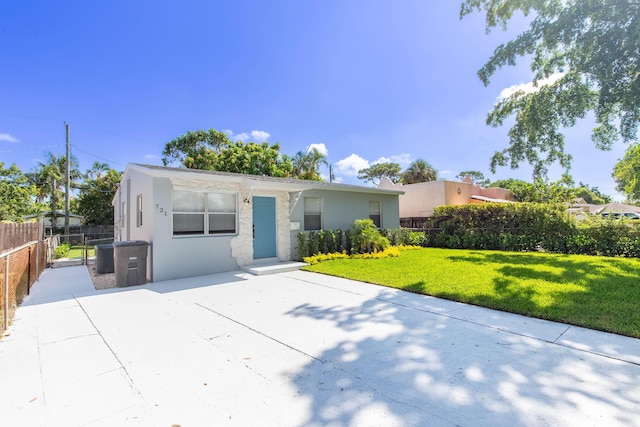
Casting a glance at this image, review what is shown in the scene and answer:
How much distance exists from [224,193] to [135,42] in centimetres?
766

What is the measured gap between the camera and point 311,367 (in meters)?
3.05

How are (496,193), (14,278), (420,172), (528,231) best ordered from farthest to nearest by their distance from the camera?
(420,172), (496,193), (528,231), (14,278)

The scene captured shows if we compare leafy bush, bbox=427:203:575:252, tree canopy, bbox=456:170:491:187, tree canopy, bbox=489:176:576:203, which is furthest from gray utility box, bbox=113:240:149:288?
tree canopy, bbox=456:170:491:187

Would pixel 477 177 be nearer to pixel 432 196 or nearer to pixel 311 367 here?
pixel 432 196

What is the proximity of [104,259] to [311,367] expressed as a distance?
29.5ft

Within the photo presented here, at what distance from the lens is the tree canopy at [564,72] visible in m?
8.03

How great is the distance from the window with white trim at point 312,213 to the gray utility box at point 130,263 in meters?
5.41

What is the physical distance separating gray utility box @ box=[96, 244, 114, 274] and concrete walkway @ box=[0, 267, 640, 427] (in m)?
4.47

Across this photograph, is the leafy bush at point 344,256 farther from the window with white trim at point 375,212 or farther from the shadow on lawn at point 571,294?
the shadow on lawn at point 571,294

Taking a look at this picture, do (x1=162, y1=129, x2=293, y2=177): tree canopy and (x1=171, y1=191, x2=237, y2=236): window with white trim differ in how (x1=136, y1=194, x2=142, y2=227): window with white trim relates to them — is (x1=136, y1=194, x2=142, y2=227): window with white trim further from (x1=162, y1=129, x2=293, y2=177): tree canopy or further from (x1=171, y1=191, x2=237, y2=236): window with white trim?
(x1=162, y1=129, x2=293, y2=177): tree canopy

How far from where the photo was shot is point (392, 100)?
13.8 meters

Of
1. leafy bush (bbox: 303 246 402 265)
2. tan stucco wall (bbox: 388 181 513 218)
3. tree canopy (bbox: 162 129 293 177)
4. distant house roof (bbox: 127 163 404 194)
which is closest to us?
distant house roof (bbox: 127 163 404 194)

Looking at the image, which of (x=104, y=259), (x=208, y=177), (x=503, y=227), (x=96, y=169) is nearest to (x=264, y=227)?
(x=208, y=177)

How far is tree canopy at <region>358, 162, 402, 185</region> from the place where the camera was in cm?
4271
